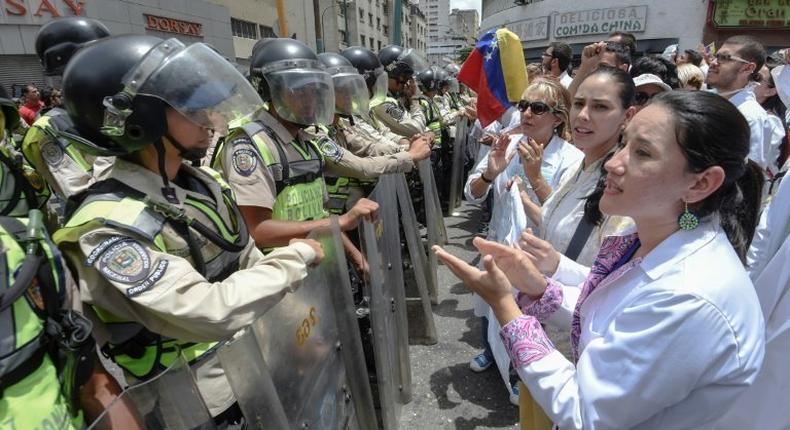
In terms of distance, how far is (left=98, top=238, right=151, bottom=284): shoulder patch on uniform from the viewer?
114cm

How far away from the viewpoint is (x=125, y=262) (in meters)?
1.16

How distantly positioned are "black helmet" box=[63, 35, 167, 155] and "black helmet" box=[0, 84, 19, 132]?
0.96m

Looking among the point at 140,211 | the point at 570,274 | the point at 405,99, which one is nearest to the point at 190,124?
the point at 140,211

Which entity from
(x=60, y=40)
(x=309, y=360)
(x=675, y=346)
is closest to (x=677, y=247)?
(x=675, y=346)

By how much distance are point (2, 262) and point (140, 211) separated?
373mm

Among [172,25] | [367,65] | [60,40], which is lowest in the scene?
[367,65]

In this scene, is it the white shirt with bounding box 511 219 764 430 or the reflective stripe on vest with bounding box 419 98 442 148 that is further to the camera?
the reflective stripe on vest with bounding box 419 98 442 148

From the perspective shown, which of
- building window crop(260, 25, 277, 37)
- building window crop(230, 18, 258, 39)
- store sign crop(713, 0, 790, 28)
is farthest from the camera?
building window crop(260, 25, 277, 37)

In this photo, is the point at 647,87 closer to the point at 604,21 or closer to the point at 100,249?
the point at 100,249

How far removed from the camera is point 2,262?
3.02 feet

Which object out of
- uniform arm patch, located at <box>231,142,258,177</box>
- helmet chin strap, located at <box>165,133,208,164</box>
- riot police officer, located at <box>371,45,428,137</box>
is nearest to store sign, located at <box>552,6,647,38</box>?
riot police officer, located at <box>371,45,428,137</box>

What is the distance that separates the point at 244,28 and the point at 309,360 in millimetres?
32514

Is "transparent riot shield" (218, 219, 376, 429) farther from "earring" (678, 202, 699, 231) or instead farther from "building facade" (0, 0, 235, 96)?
"building facade" (0, 0, 235, 96)

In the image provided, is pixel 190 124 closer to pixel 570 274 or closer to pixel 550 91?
pixel 570 274
